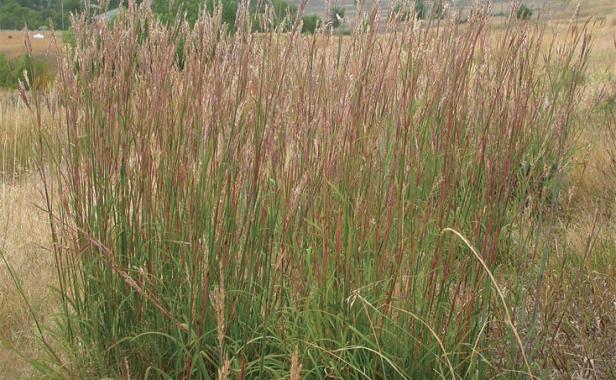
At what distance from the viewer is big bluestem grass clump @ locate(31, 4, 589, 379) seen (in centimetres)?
204

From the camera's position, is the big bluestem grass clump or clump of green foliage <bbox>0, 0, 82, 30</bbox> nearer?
the big bluestem grass clump

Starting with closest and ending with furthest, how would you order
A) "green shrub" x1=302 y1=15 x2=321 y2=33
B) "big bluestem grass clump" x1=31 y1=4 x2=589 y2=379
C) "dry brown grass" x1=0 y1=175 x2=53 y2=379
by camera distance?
"big bluestem grass clump" x1=31 y1=4 x2=589 y2=379 → "green shrub" x1=302 y1=15 x2=321 y2=33 → "dry brown grass" x1=0 y1=175 x2=53 y2=379

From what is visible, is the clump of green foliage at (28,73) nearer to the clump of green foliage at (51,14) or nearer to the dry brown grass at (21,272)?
the clump of green foliage at (51,14)

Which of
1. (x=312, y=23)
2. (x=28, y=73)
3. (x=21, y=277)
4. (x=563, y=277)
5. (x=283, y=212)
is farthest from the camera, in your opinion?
(x=28, y=73)

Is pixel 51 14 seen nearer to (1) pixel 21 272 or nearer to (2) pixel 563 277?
(1) pixel 21 272

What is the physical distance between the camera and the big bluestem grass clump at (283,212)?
2041mm

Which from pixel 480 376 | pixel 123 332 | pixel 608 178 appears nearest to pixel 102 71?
pixel 123 332

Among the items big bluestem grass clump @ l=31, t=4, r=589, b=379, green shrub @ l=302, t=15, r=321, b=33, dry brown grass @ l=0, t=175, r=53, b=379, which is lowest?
dry brown grass @ l=0, t=175, r=53, b=379

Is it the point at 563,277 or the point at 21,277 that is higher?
the point at 563,277

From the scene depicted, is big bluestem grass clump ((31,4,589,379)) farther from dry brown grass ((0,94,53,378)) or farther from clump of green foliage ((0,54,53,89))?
dry brown grass ((0,94,53,378))

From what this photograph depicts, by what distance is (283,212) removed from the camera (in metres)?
2.24

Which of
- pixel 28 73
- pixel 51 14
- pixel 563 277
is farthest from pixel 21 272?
pixel 28 73

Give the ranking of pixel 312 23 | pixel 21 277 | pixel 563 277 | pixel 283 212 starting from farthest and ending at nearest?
pixel 312 23 → pixel 21 277 → pixel 563 277 → pixel 283 212

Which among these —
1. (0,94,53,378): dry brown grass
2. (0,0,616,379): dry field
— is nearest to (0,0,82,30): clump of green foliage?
(0,0,616,379): dry field
